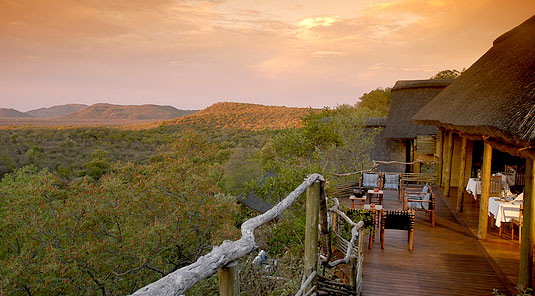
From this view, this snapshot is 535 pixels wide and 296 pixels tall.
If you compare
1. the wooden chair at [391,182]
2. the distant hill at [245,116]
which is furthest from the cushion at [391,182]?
the distant hill at [245,116]

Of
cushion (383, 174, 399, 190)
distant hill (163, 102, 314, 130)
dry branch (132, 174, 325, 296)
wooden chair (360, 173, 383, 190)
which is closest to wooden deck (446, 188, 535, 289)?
cushion (383, 174, 399, 190)

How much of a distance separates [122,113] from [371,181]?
3673 cm

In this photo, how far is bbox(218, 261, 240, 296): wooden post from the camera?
5.62ft

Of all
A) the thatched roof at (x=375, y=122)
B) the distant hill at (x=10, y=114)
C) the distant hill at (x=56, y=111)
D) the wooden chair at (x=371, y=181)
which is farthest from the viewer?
the distant hill at (x=56, y=111)

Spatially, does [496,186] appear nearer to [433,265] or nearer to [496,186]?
[496,186]

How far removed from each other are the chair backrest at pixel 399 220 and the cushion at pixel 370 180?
390 centimetres

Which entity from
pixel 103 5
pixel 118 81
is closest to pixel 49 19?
pixel 103 5

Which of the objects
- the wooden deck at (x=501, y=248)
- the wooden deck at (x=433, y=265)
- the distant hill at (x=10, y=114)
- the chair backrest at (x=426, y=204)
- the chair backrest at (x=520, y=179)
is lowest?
the wooden deck at (x=433, y=265)

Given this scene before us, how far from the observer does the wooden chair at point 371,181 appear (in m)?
10.1

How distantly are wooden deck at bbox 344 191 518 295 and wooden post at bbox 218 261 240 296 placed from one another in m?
3.61

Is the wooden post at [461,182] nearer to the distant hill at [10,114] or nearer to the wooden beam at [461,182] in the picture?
the wooden beam at [461,182]

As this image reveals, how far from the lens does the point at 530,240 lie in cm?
437

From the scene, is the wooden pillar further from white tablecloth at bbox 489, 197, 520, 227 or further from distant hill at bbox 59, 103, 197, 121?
distant hill at bbox 59, 103, 197, 121

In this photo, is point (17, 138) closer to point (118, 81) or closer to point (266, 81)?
point (118, 81)
